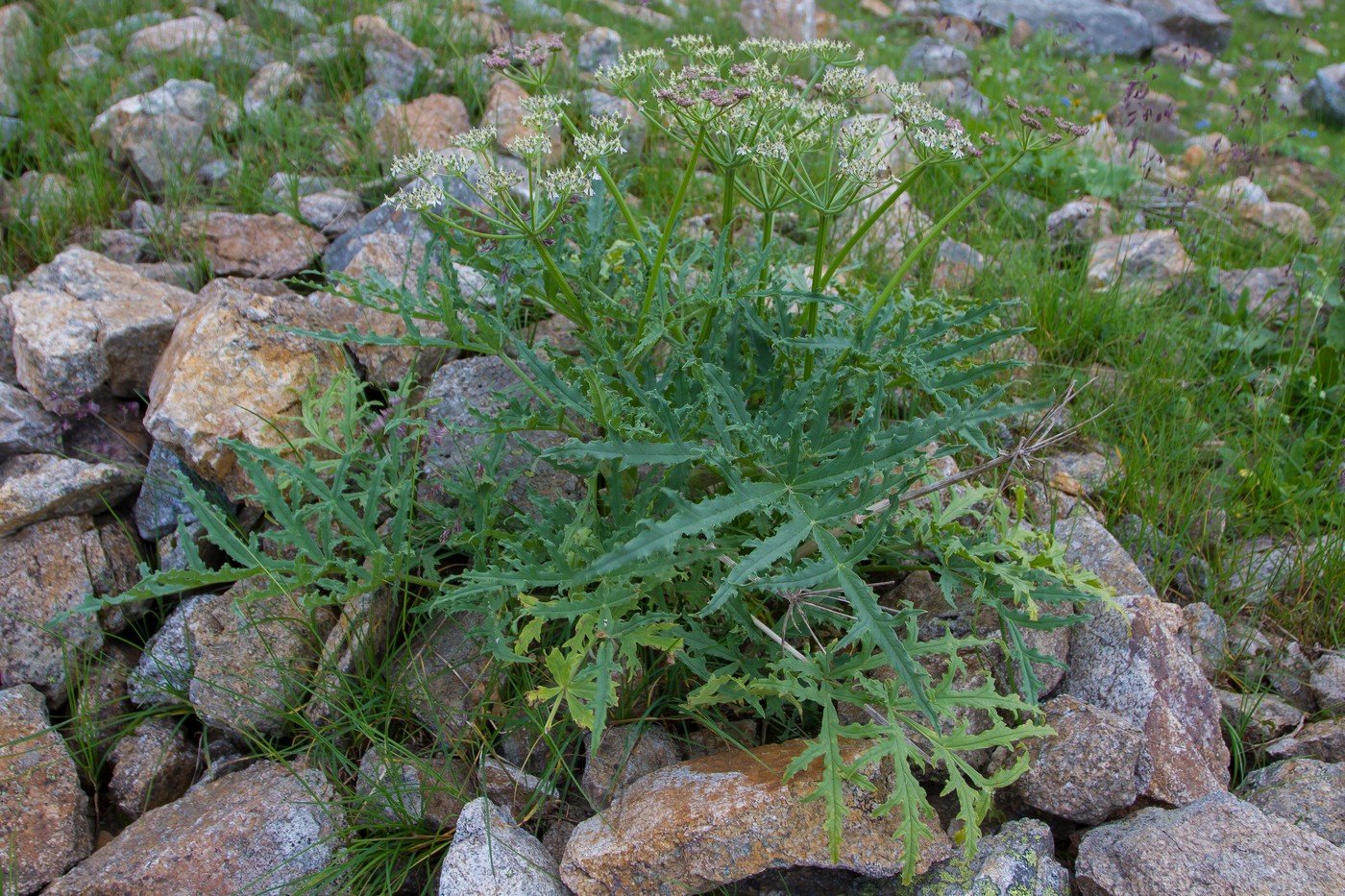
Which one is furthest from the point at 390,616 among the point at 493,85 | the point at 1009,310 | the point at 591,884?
the point at 493,85

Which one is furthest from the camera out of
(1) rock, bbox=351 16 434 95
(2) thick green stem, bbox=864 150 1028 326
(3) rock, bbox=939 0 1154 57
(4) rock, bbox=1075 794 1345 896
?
Result: (3) rock, bbox=939 0 1154 57

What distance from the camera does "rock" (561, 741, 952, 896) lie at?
208 centimetres

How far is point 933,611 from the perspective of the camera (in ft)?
8.92

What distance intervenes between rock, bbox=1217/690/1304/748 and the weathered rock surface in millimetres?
3487

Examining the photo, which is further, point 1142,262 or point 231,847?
point 1142,262

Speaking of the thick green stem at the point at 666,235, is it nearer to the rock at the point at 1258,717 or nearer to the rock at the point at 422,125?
the rock at the point at 1258,717

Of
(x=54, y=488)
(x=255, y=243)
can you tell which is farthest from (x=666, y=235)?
(x=255, y=243)

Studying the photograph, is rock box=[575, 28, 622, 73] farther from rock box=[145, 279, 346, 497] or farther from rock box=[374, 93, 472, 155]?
rock box=[145, 279, 346, 497]

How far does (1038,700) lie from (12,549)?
3227 mm

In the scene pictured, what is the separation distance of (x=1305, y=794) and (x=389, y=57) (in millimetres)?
5648

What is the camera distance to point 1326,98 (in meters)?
9.73

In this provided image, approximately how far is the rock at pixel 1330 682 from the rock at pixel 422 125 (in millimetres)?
4197

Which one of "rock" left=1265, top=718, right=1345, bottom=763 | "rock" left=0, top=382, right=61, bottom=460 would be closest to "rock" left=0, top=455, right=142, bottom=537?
"rock" left=0, top=382, right=61, bottom=460

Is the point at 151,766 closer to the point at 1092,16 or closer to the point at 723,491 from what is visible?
the point at 723,491
